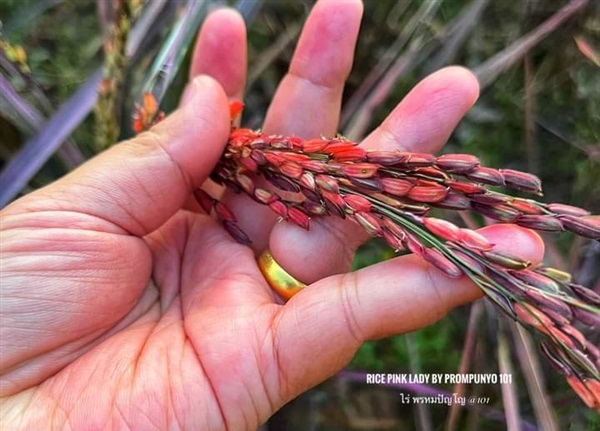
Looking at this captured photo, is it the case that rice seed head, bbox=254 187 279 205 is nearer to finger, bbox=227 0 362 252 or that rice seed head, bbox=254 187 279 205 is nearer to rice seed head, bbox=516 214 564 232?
finger, bbox=227 0 362 252

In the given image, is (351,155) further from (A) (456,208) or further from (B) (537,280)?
(B) (537,280)

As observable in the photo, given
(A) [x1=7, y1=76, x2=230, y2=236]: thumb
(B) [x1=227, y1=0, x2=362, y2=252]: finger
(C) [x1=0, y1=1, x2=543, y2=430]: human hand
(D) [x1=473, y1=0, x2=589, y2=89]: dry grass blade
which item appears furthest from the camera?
(D) [x1=473, y1=0, x2=589, y2=89]: dry grass blade

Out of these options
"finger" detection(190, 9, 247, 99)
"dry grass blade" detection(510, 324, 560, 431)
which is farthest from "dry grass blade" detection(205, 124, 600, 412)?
"finger" detection(190, 9, 247, 99)

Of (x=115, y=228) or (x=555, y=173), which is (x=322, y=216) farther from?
(x=555, y=173)

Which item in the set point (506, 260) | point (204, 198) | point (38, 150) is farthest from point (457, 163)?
point (38, 150)

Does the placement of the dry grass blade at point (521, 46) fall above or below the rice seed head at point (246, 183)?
above

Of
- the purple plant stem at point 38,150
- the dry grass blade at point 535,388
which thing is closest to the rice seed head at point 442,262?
the dry grass blade at point 535,388

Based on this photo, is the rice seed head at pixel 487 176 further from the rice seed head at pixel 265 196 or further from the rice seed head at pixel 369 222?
the rice seed head at pixel 265 196
